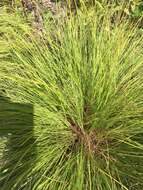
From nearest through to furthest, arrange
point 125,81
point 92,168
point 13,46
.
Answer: point 92,168, point 125,81, point 13,46

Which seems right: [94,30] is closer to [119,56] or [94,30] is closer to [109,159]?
[119,56]

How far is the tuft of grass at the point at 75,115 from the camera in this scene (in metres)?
2.07

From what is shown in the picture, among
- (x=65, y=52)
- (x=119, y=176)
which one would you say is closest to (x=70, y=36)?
(x=65, y=52)

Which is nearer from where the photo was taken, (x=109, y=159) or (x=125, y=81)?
(x=109, y=159)

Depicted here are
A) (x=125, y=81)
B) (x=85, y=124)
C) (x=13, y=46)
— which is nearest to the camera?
(x=85, y=124)

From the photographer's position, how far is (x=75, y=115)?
219cm

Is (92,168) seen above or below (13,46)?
below

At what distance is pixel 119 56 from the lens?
239 centimetres

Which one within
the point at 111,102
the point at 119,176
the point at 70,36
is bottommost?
the point at 119,176

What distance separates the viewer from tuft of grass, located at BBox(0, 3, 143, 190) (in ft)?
6.79

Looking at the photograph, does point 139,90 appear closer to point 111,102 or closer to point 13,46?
point 111,102

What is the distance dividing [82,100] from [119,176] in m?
0.42

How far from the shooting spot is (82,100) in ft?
7.25

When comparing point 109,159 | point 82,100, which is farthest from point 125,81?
point 109,159
